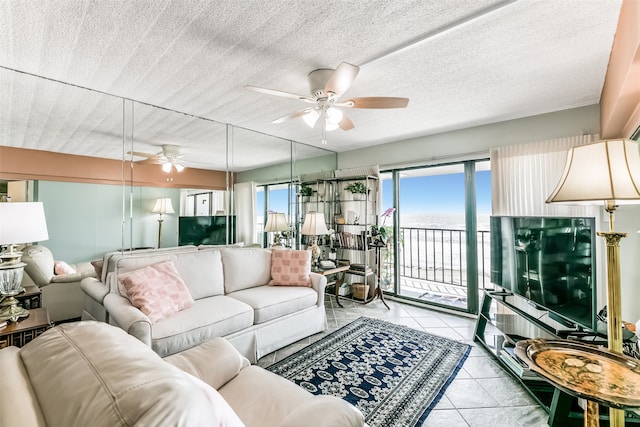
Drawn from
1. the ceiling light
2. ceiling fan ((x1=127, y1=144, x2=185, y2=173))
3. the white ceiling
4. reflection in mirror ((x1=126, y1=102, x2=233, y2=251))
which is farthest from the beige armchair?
→ the ceiling light

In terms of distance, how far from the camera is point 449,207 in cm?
Result: 411

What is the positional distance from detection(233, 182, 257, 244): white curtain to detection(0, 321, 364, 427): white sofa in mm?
2996

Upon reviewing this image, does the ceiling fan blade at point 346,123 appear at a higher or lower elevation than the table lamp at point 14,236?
higher

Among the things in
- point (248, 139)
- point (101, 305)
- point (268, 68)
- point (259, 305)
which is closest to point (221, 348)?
point (259, 305)

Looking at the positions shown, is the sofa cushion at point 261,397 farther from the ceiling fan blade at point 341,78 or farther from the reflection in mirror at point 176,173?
the reflection in mirror at point 176,173

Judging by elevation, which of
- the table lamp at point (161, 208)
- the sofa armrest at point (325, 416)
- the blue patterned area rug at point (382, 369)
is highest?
the table lamp at point (161, 208)

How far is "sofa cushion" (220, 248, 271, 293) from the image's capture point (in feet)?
9.85

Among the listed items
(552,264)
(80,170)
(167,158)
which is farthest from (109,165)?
(552,264)

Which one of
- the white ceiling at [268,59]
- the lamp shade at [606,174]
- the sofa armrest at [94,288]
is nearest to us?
the lamp shade at [606,174]

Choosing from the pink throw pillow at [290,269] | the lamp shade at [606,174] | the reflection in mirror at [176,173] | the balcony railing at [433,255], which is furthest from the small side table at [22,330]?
the balcony railing at [433,255]

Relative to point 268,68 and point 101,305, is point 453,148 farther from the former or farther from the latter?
point 101,305

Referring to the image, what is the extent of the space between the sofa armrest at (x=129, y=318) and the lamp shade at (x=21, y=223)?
684 mm

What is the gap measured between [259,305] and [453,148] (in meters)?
3.15

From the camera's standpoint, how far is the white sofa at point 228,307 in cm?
202
